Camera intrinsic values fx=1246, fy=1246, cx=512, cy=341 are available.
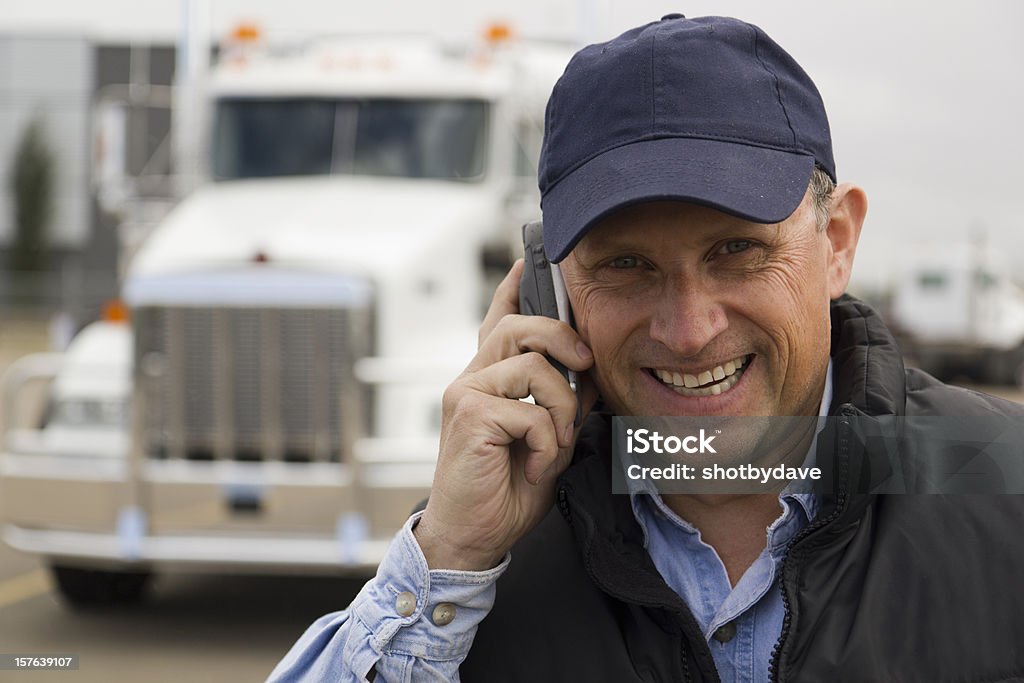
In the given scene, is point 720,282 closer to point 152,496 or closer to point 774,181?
point 774,181

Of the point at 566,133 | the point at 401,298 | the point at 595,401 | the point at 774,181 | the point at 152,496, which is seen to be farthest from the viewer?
the point at 401,298

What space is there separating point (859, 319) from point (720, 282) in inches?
11.5

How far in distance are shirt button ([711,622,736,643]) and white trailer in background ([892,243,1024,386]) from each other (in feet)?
66.1

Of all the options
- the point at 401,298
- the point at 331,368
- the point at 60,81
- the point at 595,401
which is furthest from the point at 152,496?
the point at 60,81

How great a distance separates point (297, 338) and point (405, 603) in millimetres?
4032

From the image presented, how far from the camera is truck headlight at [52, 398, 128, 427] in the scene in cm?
566

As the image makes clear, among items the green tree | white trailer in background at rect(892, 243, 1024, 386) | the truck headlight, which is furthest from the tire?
the green tree

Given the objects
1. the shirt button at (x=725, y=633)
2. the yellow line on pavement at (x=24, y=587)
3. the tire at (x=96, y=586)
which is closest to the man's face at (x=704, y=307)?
the shirt button at (x=725, y=633)

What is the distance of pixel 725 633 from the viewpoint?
169cm

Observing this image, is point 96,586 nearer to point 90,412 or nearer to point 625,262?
point 90,412

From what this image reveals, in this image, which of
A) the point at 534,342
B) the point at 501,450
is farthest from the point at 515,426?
the point at 534,342

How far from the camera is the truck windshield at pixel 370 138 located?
668cm

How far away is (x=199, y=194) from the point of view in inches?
273

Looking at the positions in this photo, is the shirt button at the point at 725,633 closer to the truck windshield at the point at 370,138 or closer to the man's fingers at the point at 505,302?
the man's fingers at the point at 505,302
